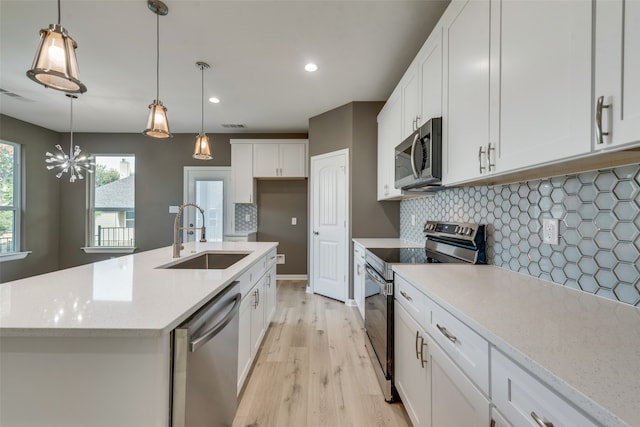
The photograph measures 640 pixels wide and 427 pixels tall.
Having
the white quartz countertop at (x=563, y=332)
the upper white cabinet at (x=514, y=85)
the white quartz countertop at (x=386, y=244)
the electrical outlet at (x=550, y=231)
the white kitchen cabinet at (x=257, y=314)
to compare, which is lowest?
the white kitchen cabinet at (x=257, y=314)

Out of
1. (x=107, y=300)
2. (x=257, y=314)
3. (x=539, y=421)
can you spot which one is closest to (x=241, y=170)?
(x=257, y=314)

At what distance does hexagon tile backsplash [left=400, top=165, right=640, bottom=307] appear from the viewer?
93 centimetres

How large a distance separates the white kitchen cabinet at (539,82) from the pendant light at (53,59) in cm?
182

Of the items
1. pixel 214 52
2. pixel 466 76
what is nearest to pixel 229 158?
pixel 214 52

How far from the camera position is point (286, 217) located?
16.8 ft

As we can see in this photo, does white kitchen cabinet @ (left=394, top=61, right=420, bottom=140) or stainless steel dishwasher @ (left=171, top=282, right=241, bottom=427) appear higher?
white kitchen cabinet @ (left=394, top=61, right=420, bottom=140)

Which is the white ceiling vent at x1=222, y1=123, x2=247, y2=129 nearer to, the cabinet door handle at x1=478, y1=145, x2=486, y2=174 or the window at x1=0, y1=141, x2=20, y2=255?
the window at x1=0, y1=141, x2=20, y2=255

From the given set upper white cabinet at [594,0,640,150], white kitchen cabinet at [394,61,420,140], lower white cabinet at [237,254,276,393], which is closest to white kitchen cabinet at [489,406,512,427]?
upper white cabinet at [594,0,640,150]

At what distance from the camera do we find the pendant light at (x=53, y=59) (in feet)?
3.86

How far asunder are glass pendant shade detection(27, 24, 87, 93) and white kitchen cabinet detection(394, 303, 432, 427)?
1.93 metres

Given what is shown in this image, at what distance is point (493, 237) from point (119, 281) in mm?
1999

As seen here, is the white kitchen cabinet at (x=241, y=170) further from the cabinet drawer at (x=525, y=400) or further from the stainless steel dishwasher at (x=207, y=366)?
the cabinet drawer at (x=525, y=400)

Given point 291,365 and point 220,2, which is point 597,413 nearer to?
point 291,365

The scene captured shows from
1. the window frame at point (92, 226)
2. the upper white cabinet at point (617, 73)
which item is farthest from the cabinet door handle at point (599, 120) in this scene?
the window frame at point (92, 226)
